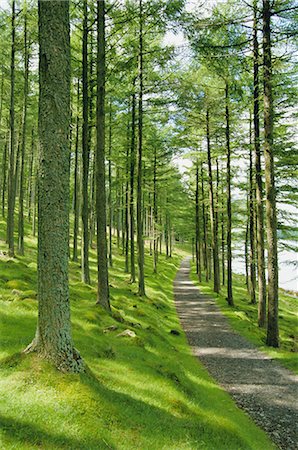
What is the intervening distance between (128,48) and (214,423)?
44.3 feet

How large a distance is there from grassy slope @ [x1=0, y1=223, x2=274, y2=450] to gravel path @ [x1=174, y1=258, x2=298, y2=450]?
424 millimetres

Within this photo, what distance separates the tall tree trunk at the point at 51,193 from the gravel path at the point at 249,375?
4557mm

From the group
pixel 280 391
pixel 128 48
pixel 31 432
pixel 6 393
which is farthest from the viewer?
pixel 128 48

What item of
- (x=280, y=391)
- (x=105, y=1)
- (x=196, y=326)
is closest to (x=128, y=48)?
(x=105, y=1)

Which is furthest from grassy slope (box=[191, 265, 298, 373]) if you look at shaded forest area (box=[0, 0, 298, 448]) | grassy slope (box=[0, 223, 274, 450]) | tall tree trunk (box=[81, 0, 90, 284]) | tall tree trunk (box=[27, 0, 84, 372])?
tall tree trunk (box=[27, 0, 84, 372])

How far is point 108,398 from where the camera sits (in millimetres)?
5098

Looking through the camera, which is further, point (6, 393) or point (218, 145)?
point (218, 145)

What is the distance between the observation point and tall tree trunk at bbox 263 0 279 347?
12.0 meters

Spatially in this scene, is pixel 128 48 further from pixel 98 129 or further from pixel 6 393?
pixel 6 393

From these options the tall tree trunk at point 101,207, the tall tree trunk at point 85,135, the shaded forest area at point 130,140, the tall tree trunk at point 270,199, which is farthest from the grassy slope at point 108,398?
the tall tree trunk at point 85,135

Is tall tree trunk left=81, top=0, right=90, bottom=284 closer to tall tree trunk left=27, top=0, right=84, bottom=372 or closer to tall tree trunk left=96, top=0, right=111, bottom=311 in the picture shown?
tall tree trunk left=96, top=0, right=111, bottom=311

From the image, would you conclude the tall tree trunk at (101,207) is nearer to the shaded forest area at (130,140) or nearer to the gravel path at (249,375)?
the shaded forest area at (130,140)

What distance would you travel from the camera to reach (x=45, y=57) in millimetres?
5051

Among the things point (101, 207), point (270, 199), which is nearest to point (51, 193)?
point (101, 207)
